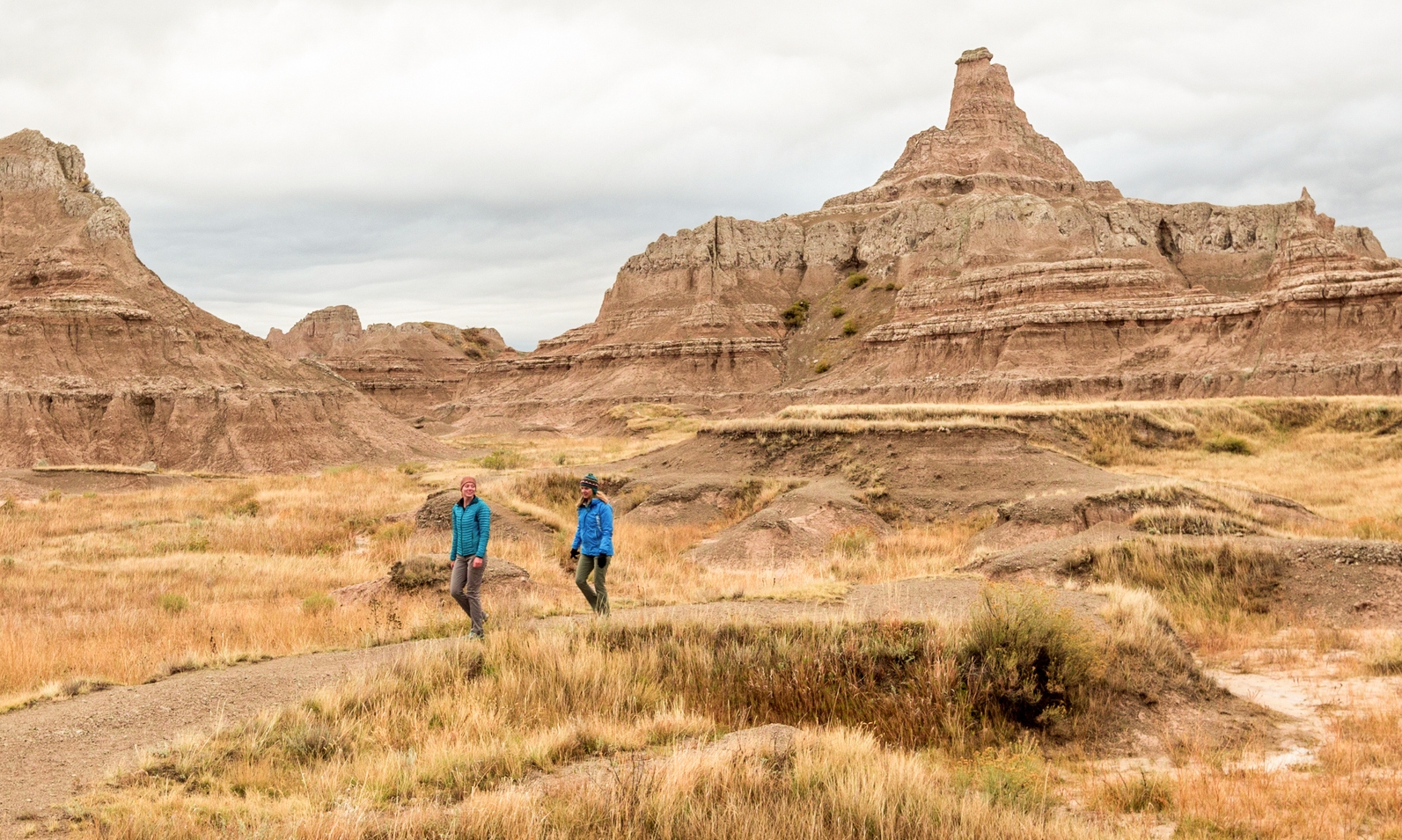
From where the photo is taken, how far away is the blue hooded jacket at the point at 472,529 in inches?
411

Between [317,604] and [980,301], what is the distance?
2592 inches

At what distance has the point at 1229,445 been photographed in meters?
30.7

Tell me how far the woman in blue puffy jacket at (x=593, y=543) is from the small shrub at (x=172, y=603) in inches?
263

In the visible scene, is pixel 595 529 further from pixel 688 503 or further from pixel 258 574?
pixel 688 503

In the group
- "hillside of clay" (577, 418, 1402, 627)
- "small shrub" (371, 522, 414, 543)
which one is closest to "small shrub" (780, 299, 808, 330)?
"hillside of clay" (577, 418, 1402, 627)

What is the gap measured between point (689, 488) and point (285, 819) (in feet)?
70.0

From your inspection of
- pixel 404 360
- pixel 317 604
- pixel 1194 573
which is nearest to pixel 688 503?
pixel 317 604

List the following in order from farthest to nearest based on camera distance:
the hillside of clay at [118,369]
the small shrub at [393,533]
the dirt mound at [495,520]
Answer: the hillside of clay at [118,369] < the small shrub at [393,533] < the dirt mound at [495,520]

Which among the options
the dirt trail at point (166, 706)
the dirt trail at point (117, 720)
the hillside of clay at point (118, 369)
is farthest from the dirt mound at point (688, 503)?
the hillside of clay at point (118, 369)

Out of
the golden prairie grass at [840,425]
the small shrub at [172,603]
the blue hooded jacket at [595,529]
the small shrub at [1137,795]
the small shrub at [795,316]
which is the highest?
the small shrub at [795,316]

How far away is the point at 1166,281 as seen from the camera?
67.3 m

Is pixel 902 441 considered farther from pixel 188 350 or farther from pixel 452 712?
pixel 188 350

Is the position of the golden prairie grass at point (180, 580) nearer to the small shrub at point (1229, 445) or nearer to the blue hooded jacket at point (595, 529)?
the blue hooded jacket at point (595, 529)

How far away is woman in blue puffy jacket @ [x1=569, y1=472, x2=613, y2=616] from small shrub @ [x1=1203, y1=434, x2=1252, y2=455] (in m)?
26.7
